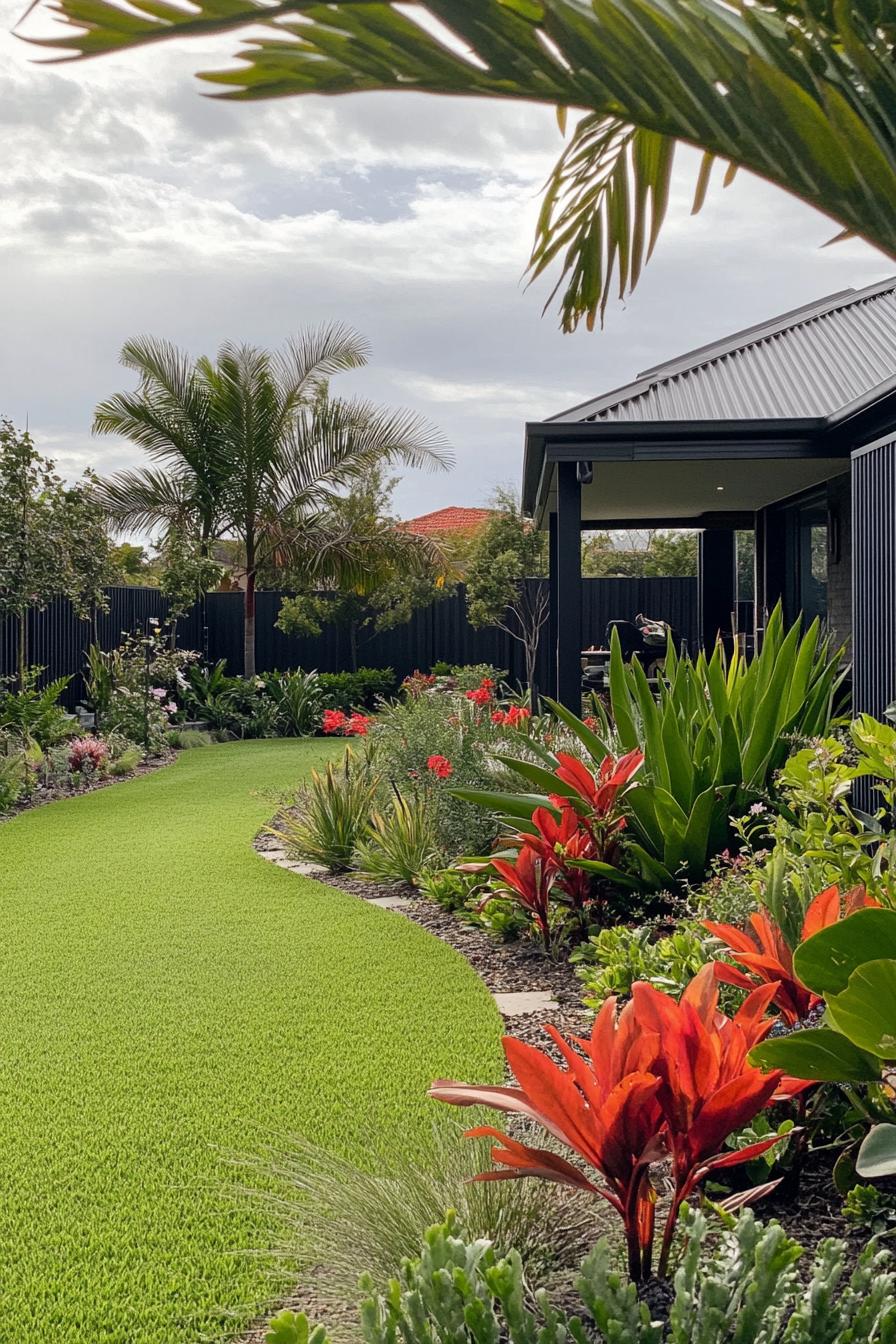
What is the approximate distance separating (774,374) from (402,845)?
6264 millimetres

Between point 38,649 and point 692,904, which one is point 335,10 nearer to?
point 692,904

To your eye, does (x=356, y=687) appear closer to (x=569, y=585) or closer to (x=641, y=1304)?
(x=569, y=585)

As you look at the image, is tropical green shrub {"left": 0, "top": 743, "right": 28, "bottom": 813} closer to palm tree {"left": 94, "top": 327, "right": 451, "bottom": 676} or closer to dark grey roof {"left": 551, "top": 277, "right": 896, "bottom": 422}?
dark grey roof {"left": 551, "top": 277, "right": 896, "bottom": 422}

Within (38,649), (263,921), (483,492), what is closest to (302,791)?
(263,921)

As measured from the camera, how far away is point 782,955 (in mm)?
2707

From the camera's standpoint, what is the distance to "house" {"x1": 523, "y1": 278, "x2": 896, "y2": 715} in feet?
20.4

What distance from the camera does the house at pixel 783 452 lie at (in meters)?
6.23

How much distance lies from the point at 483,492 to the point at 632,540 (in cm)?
1983

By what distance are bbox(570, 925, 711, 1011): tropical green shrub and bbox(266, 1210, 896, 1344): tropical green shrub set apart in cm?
143

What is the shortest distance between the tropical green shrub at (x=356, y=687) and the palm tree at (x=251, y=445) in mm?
1651

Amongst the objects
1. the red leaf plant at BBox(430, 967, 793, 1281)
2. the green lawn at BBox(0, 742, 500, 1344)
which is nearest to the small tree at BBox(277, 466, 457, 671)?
the green lawn at BBox(0, 742, 500, 1344)

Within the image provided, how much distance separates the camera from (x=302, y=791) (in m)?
8.21

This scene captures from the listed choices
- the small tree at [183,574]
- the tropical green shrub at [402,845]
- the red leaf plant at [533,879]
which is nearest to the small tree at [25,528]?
the small tree at [183,574]

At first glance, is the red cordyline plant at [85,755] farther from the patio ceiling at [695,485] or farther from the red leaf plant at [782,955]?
the red leaf plant at [782,955]
